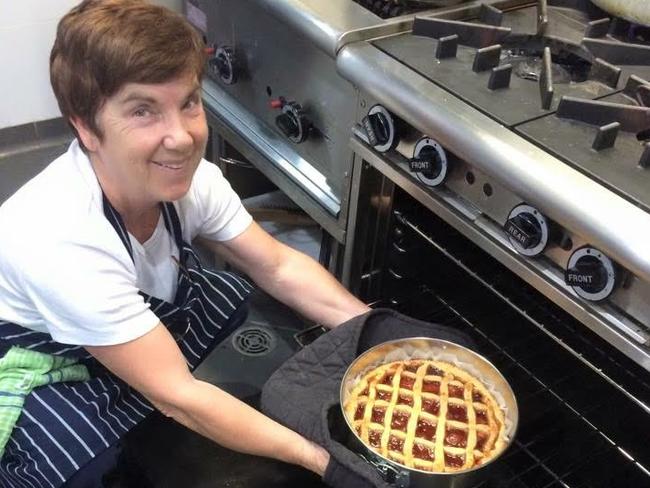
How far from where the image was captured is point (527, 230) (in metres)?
0.95

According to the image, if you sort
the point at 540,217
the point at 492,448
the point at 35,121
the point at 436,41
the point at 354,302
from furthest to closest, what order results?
the point at 35,121, the point at 354,302, the point at 436,41, the point at 492,448, the point at 540,217

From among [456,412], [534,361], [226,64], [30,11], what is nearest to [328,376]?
[456,412]

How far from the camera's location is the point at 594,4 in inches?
51.6

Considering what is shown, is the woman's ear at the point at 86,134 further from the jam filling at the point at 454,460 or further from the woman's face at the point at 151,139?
the jam filling at the point at 454,460

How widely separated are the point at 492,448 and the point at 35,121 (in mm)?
1660

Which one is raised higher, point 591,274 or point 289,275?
point 591,274

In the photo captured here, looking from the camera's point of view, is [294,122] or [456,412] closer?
[456,412]

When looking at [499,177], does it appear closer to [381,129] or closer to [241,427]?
[381,129]

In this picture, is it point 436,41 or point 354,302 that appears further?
point 354,302

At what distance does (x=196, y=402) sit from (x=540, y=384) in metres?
0.52

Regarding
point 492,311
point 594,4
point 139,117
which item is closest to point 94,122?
point 139,117

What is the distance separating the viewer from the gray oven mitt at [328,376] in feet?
3.56

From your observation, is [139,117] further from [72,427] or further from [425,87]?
[72,427]

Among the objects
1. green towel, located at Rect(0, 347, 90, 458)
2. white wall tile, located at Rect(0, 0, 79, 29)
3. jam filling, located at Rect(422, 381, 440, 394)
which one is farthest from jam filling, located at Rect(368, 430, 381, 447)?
white wall tile, located at Rect(0, 0, 79, 29)
